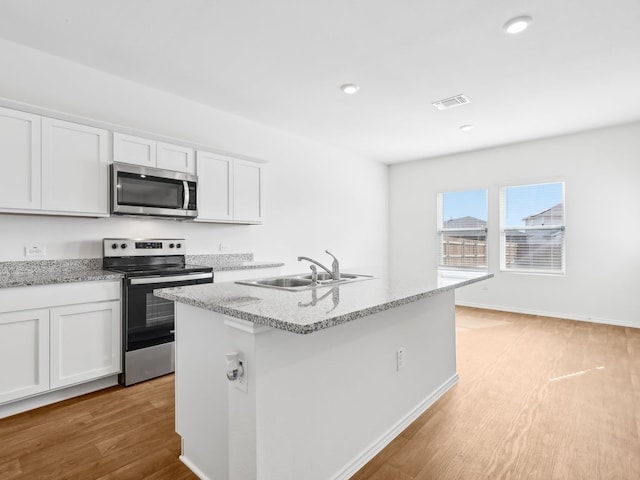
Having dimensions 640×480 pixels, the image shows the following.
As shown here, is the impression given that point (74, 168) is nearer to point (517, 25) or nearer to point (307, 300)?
point (307, 300)

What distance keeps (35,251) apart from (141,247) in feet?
2.43

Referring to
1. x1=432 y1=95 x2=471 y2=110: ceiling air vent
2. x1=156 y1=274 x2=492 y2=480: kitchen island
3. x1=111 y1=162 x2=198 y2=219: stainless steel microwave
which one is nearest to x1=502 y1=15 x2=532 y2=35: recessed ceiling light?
x1=432 y1=95 x2=471 y2=110: ceiling air vent

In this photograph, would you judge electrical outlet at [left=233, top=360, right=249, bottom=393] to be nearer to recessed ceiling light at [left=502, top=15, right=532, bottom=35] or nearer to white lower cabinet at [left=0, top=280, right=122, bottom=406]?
white lower cabinet at [left=0, top=280, right=122, bottom=406]

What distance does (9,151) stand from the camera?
7.75 ft

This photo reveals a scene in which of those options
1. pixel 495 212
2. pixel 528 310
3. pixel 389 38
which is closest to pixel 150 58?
pixel 389 38

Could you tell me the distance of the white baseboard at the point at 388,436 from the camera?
5.49 feet

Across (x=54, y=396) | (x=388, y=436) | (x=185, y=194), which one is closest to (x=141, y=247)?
(x=185, y=194)

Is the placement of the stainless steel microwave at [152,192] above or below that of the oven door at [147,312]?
above

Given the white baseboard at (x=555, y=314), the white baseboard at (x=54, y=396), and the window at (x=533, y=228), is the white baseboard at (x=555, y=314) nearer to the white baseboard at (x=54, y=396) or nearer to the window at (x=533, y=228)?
the window at (x=533, y=228)

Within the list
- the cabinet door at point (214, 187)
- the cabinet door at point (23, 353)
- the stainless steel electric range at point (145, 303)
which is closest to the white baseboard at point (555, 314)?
the cabinet door at point (214, 187)

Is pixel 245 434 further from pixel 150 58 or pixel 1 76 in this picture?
pixel 1 76

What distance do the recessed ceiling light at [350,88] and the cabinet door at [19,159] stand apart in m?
2.51

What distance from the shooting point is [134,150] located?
295 cm

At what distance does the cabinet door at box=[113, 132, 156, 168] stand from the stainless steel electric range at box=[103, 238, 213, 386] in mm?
688
